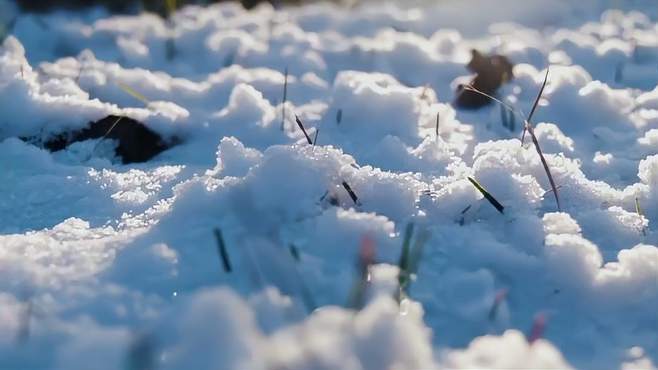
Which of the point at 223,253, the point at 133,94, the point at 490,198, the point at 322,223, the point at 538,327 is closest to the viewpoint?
the point at 538,327

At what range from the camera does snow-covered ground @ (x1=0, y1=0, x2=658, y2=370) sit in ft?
3.31

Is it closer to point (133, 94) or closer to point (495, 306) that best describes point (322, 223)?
point (495, 306)

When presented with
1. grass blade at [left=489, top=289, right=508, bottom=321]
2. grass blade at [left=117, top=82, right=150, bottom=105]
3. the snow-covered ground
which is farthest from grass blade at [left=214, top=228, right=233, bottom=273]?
grass blade at [left=117, top=82, right=150, bottom=105]

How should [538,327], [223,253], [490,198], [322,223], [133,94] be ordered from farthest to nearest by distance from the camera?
[133,94] → [490,198] → [322,223] → [223,253] → [538,327]

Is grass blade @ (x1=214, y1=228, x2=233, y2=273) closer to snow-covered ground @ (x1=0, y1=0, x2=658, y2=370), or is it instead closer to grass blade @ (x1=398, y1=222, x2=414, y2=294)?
snow-covered ground @ (x1=0, y1=0, x2=658, y2=370)

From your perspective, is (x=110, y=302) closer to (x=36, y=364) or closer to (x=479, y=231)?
(x=36, y=364)

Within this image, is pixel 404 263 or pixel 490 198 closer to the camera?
pixel 404 263

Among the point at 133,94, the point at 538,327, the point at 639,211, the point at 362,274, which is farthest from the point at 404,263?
the point at 133,94

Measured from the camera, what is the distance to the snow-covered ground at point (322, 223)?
1010mm

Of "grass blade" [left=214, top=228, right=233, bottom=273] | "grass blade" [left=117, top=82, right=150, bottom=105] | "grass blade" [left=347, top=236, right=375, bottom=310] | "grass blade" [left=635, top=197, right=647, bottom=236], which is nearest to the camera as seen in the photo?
"grass blade" [left=347, top=236, right=375, bottom=310]

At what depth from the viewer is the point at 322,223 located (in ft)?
4.50

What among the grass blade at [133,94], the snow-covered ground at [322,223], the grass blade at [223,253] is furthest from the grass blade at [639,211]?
the grass blade at [133,94]

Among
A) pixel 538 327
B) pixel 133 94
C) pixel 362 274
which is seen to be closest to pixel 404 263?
pixel 362 274

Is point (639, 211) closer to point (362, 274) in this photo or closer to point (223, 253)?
point (362, 274)
